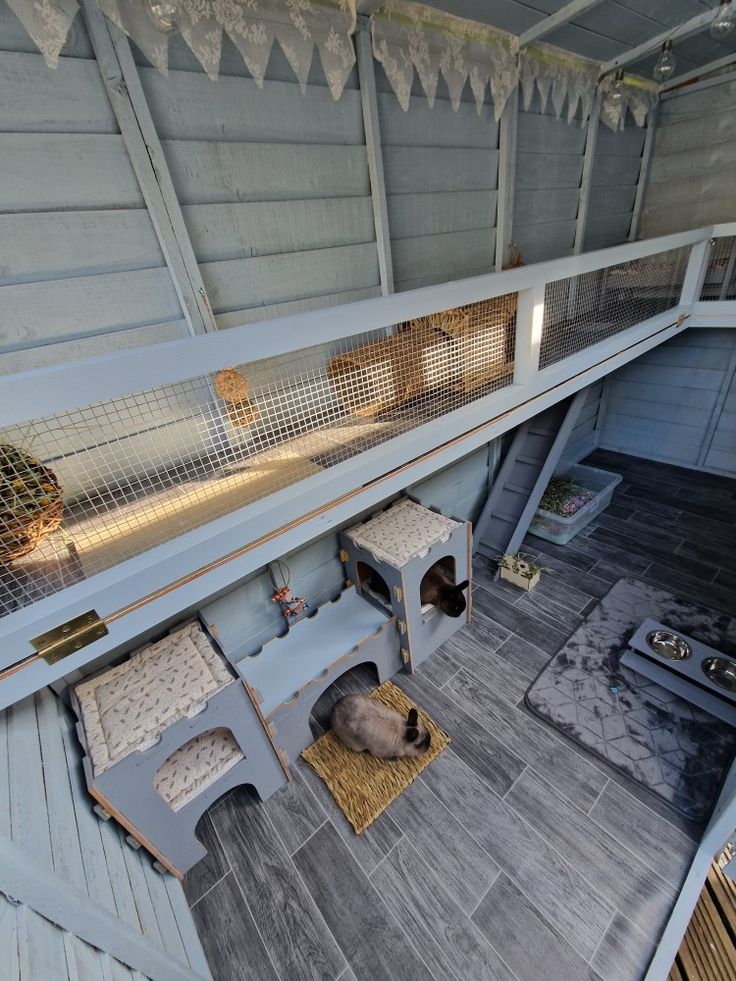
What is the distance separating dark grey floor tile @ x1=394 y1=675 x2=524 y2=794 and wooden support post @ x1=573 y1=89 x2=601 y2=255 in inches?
104

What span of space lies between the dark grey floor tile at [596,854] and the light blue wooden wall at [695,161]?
365cm

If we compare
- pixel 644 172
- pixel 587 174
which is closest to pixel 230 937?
pixel 587 174

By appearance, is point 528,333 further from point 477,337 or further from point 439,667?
point 439,667

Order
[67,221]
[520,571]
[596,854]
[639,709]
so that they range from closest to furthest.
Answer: [67,221], [596,854], [639,709], [520,571]

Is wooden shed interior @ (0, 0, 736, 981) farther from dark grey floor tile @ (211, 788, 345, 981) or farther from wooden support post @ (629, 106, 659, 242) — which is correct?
wooden support post @ (629, 106, 659, 242)

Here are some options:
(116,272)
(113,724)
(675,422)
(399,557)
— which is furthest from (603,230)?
(113,724)

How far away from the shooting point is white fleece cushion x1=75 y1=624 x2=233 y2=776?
1107 mm

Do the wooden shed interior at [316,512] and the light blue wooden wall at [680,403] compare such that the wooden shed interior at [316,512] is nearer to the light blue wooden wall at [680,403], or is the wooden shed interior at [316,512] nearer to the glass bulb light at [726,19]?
the glass bulb light at [726,19]

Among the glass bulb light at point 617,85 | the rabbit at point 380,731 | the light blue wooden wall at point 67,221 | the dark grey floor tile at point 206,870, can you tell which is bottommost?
the dark grey floor tile at point 206,870

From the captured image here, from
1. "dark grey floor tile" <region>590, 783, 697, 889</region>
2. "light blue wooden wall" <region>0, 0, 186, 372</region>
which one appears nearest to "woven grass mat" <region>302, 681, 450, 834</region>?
"dark grey floor tile" <region>590, 783, 697, 889</region>

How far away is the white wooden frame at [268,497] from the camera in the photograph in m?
0.69

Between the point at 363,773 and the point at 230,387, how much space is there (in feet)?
5.10

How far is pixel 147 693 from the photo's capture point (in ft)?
4.10

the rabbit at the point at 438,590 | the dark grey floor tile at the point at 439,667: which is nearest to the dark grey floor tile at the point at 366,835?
the dark grey floor tile at the point at 439,667
